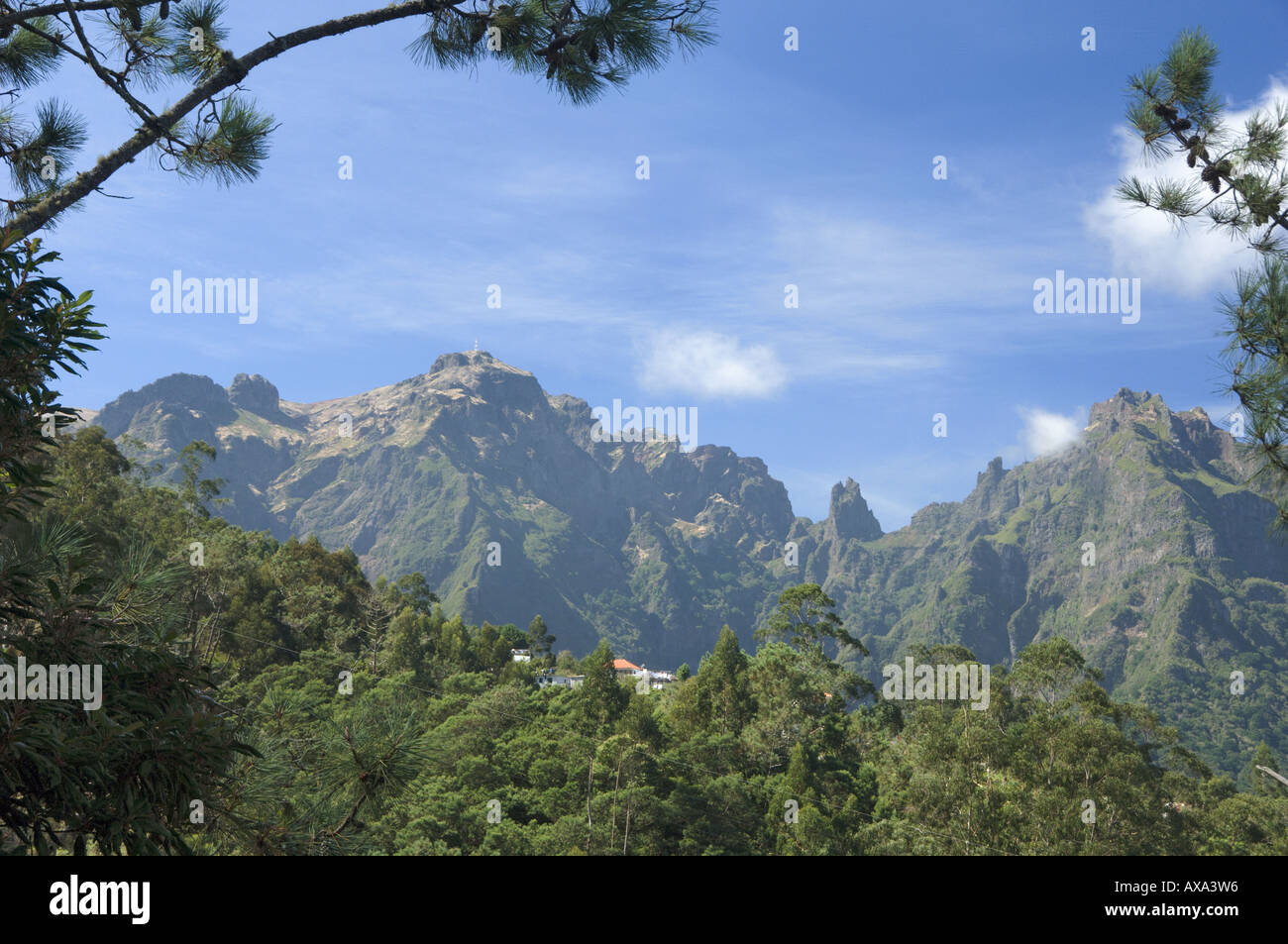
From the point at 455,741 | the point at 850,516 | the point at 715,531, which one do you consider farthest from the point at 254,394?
the point at 455,741

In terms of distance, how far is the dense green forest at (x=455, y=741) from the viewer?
193 centimetres

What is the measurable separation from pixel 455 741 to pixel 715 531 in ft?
529

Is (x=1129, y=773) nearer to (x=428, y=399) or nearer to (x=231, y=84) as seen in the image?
(x=231, y=84)

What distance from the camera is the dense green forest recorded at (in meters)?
1.93

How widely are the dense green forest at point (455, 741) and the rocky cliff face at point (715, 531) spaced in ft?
230

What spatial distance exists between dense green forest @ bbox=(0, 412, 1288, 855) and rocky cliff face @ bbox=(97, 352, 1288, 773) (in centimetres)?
7020

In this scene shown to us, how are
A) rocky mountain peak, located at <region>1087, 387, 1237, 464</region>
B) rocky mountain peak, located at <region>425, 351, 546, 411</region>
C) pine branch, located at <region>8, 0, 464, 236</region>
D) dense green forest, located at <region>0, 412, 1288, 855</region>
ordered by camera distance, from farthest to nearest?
rocky mountain peak, located at <region>425, 351, 546, 411</region> → rocky mountain peak, located at <region>1087, 387, 1237, 464</region> → pine branch, located at <region>8, 0, 464, 236</region> → dense green forest, located at <region>0, 412, 1288, 855</region>

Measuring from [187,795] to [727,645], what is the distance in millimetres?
20852

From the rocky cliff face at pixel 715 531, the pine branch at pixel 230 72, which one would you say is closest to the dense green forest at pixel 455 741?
the pine branch at pixel 230 72

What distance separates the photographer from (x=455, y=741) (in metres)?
12.8

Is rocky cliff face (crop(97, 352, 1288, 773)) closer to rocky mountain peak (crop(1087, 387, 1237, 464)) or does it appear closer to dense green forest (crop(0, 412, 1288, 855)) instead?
rocky mountain peak (crop(1087, 387, 1237, 464))

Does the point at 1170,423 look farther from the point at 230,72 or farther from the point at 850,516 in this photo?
the point at 230,72

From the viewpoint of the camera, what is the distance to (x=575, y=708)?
21.3m

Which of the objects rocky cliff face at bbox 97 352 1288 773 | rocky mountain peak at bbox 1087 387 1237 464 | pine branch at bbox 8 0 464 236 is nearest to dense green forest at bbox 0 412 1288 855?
pine branch at bbox 8 0 464 236
